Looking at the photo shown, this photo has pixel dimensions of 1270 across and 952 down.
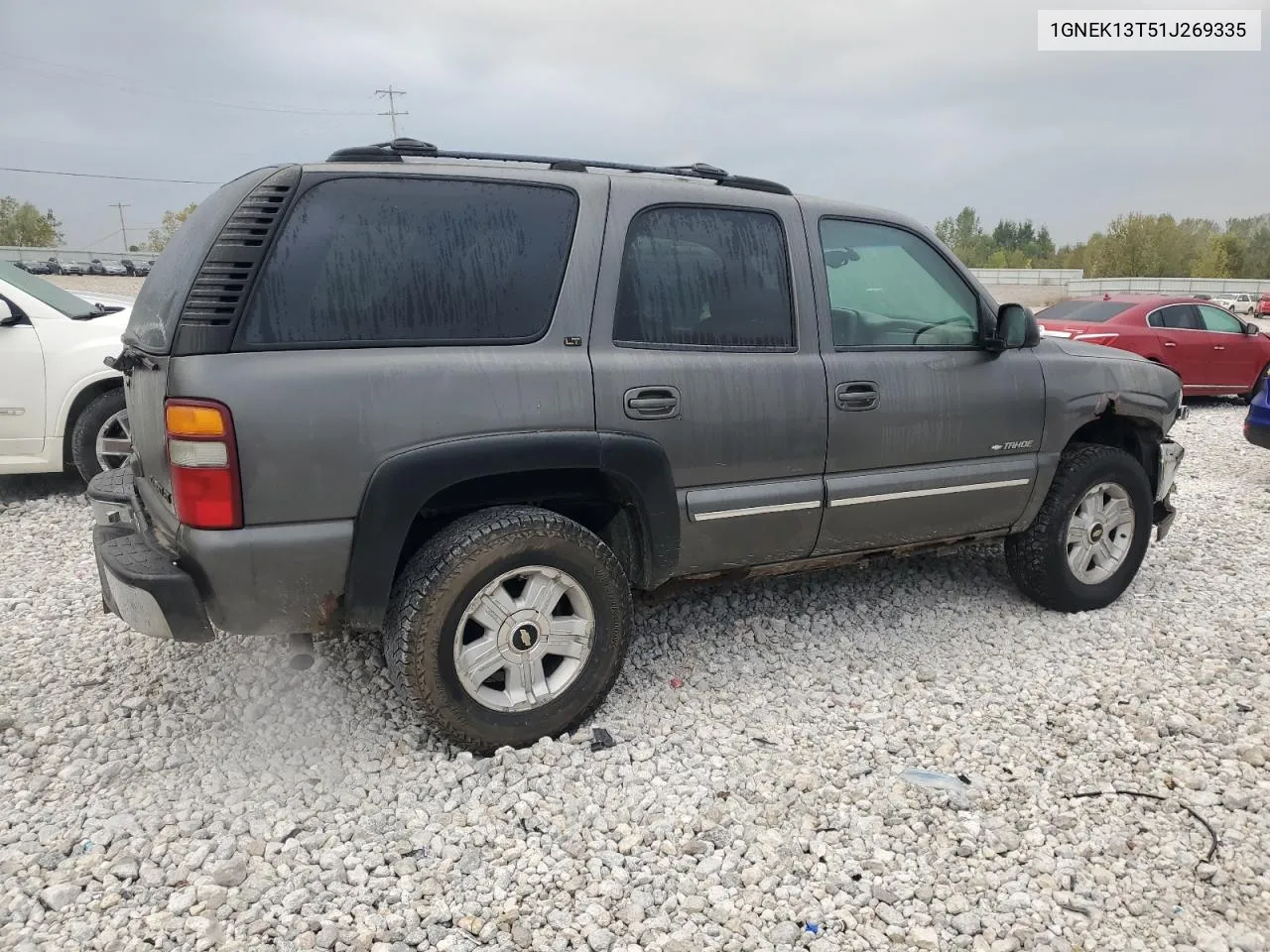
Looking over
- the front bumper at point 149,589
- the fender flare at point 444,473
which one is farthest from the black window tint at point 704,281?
the front bumper at point 149,589

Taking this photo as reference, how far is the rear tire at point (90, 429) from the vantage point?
19.3 feet

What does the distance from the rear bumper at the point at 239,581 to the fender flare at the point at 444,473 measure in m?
0.06

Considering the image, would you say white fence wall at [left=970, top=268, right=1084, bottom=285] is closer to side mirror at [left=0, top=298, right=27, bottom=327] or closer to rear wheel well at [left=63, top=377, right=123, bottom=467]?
rear wheel well at [left=63, top=377, right=123, bottom=467]

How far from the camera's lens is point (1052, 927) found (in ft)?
7.52

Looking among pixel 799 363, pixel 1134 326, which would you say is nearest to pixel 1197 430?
pixel 1134 326

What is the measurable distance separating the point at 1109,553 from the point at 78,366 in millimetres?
6272

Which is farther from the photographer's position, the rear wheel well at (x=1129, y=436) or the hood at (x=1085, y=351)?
the rear wheel well at (x=1129, y=436)

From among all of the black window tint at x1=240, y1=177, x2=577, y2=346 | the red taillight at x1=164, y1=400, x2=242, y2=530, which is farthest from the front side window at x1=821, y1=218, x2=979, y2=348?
the red taillight at x1=164, y1=400, x2=242, y2=530

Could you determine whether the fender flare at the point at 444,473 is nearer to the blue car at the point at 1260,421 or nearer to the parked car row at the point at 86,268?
the blue car at the point at 1260,421

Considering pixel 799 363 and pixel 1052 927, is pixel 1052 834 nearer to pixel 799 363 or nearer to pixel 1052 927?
pixel 1052 927

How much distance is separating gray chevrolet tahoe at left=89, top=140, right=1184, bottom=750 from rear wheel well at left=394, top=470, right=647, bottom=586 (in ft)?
0.04

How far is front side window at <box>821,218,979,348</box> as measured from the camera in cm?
350

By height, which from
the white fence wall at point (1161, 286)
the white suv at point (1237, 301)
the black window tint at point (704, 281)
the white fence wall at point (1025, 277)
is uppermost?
the white fence wall at point (1025, 277)

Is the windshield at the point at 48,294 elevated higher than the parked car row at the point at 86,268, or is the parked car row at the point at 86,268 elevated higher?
the parked car row at the point at 86,268
